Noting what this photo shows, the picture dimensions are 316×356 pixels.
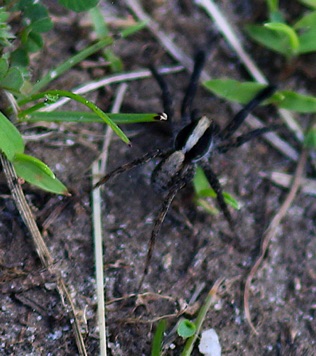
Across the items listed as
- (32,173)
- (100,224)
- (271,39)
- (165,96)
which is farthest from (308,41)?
(32,173)

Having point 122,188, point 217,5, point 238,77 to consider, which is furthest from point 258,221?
point 217,5

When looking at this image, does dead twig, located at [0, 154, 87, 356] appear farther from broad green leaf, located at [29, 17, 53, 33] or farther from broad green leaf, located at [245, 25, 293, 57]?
broad green leaf, located at [245, 25, 293, 57]

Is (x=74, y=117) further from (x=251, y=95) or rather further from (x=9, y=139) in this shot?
(x=251, y=95)

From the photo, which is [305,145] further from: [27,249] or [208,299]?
[27,249]

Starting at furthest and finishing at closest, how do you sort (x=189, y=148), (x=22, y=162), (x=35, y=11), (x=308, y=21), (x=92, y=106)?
1. (x=308, y=21)
2. (x=189, y=148)
3. (x=35, y=11)
4. (x=22, y=162)
5. (x=92, y=106)

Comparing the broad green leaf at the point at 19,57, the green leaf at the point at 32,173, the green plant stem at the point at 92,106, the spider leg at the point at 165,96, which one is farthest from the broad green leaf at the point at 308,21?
the green leaf at the point at 32,173
